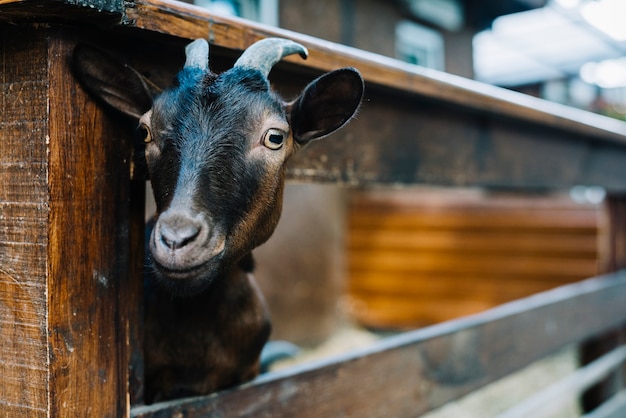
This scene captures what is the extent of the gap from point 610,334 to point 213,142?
12.5 ft

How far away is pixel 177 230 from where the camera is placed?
4.30 ft

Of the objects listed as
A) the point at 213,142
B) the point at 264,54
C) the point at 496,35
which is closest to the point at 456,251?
the point at 496,35

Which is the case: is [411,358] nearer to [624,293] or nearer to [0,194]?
[0,194]

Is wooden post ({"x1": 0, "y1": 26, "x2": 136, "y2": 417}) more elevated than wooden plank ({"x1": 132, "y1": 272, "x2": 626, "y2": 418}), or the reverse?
wooden post ({"x1": 0, "y1": 26, "x2": 136, "y2": 417})

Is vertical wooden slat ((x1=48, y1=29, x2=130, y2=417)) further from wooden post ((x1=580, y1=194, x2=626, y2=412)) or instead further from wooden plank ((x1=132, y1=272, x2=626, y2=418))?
wooden post ((x1=580, y1=194, x2=626, y2=412))

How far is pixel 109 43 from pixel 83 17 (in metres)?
0.13

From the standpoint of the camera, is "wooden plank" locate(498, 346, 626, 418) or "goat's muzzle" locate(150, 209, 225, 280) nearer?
"goat's muzzle" locate(150, 209, 225, 280)

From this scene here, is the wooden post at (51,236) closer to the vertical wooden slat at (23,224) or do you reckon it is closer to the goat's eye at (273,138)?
the vertical wooden slat at (23,224)

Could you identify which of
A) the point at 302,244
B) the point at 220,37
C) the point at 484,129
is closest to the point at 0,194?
the point at 220,37

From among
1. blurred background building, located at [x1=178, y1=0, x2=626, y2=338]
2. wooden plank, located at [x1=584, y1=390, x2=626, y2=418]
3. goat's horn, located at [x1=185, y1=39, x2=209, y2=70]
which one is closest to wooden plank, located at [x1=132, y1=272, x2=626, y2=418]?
wooden plank, located at [x1=584, y1=390, x2=626, y2=418]

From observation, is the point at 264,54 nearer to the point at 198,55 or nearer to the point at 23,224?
the point at 198,55

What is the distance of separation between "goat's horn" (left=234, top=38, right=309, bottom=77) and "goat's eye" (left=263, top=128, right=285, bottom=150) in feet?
0.43

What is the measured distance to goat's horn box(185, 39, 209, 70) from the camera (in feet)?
4.91

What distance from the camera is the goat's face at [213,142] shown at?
135 cm
